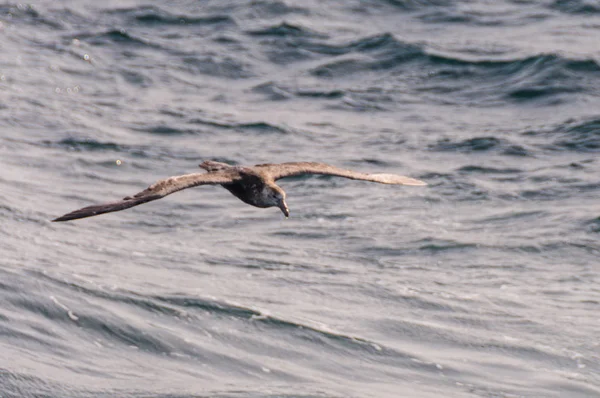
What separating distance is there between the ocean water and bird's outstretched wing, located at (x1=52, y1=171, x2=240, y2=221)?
272cm

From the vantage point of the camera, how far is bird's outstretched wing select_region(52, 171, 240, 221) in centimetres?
815

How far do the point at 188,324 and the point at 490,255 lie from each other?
4818 millimetres

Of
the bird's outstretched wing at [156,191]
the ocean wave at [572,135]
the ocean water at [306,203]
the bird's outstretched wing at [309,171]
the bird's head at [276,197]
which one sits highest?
the bird's outstretched wing at [156,191]

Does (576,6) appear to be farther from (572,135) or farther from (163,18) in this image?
(163,18)

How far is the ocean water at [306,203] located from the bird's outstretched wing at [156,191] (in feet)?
8.91

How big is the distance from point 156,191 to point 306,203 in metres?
9.75

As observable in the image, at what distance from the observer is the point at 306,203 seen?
1848 cm

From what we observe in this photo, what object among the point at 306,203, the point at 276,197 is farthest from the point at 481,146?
the point at 276,197

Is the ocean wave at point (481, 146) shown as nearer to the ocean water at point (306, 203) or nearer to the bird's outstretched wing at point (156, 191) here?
the ocean water at point (306, 203)

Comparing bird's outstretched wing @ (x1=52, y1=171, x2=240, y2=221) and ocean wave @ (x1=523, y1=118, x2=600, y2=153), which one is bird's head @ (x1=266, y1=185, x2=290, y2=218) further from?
ocean wave @ (x1=523, y1=118, x2=600, y2=153)

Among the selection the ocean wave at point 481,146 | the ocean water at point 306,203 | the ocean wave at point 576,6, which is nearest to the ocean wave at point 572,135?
the ocean water at point 306,203

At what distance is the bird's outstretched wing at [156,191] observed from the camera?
26.7 ft

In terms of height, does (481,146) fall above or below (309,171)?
below

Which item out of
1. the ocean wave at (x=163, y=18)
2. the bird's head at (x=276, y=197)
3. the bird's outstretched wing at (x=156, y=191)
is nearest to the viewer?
the bird's outstretched wing at (x=156, y=191)
